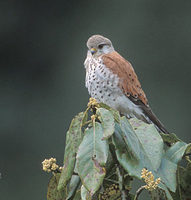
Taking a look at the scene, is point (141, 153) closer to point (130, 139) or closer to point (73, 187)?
point (130, 139)

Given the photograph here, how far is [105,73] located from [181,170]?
1457 millimetres

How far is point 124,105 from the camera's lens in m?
2.99

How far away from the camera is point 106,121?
1.32m

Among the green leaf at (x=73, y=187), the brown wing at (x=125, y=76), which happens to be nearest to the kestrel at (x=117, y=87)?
the brown wing at (x=125, y=76)

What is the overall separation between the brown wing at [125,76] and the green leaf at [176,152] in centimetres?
148

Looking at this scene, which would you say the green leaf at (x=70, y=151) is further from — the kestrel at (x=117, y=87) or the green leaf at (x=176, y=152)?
the kestrel at (x=117, y=87)

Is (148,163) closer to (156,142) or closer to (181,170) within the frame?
(156,142)

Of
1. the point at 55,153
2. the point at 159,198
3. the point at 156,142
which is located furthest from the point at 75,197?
the point at 55,153

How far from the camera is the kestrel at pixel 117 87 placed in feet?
9.69

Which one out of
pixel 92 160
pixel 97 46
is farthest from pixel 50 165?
pixel 97 46

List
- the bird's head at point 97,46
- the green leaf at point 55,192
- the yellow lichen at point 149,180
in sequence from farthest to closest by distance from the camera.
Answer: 1. the bird's head at point 97,46
2. the green leaf at point 55,192
3. the yellow lichen at point 149,180

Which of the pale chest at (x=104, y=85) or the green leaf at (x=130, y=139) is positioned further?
the pale chest at (x=104, y=85)

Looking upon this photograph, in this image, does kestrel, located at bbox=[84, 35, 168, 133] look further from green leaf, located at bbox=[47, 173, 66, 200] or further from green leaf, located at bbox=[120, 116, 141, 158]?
green leaf, located at bbox=[120, 116, 141, 158]

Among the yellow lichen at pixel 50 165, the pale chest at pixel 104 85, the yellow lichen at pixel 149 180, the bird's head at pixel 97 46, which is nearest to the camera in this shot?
the yellow lichen at pixel 149 180
